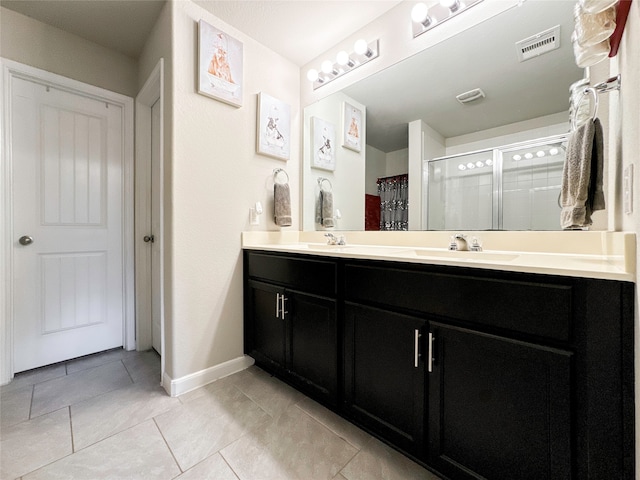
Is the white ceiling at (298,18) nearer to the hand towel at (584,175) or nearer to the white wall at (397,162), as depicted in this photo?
the white wall at (397,162)

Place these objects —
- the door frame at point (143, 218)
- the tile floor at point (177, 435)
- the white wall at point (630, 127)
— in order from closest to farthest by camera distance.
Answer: the white wall at point (630, 127) → the tile floor at point (177, 435) → the door frame at point (143, 218)

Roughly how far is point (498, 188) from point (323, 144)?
4.13 ft

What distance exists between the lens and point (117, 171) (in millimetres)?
2172

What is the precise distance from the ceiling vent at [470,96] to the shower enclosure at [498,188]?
282 millimetres

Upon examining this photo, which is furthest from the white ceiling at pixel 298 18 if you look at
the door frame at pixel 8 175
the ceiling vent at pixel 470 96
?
the door frame at pixel 8 175

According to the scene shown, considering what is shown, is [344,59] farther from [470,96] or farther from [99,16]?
[99,16]

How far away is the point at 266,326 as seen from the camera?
174 centimetres

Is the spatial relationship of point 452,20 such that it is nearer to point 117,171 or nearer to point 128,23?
point 128,23

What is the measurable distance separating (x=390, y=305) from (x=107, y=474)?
127cm

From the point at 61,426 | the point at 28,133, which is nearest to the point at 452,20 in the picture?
the point at 28,133

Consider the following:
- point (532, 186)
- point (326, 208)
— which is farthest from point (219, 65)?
point (532, 186)

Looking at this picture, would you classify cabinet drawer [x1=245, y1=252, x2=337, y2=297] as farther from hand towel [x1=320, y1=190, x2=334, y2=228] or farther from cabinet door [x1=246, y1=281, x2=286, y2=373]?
hand towel [x1=320, y1=190, x2=334, y2=228]

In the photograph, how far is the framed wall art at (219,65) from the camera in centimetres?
167

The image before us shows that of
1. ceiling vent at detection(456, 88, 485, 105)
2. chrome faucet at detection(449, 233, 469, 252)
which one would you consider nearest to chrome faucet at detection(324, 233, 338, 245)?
chrome faucet at detection(449, 233, 469, 252)
